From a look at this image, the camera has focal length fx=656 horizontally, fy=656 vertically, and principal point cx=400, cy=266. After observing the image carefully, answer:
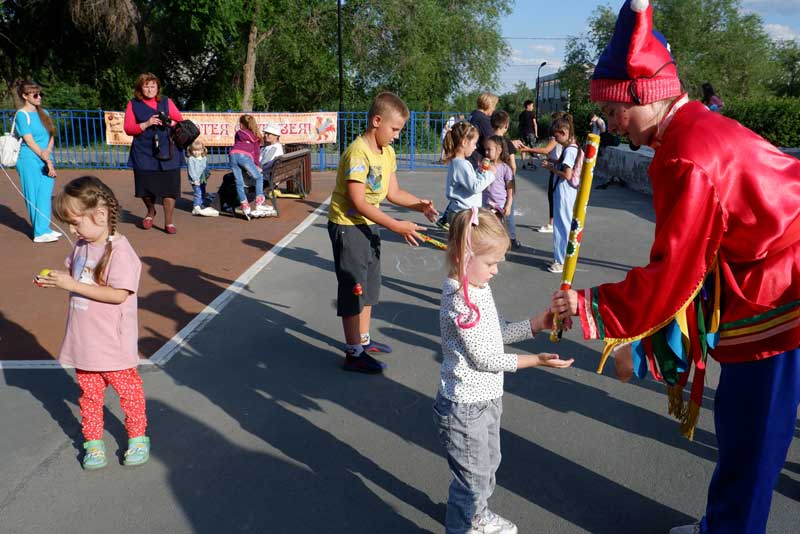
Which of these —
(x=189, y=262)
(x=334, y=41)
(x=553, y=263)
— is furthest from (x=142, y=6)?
(x=553, y=263)

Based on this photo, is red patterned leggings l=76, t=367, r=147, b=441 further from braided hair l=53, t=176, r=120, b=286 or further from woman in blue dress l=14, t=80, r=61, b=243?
woman in blue dress l=14, t=80, r=61, b=243

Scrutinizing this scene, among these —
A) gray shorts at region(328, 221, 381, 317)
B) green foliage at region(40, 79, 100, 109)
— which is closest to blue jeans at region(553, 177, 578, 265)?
gray shorts at region(328, 221, 381, 317)

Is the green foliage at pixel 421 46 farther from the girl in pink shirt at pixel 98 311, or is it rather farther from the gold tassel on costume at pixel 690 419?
the gold tassel on costume at pixel 690 419

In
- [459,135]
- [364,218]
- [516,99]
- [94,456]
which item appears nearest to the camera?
[94,456]

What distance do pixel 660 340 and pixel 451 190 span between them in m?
4.42

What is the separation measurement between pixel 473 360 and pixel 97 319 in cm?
192

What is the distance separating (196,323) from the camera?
5.52 meters

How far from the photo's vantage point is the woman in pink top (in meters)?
10.6

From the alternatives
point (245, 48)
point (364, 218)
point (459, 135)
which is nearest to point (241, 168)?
point (459, 135)

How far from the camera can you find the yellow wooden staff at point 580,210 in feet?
7.23

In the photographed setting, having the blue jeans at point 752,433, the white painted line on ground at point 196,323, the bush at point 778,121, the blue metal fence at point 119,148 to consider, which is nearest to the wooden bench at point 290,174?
the white painted line on ground at point 196,323

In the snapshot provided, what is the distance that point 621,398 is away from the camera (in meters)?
4.16

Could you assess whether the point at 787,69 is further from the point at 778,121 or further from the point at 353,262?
the point at 353,262

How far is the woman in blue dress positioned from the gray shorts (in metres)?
5.27
